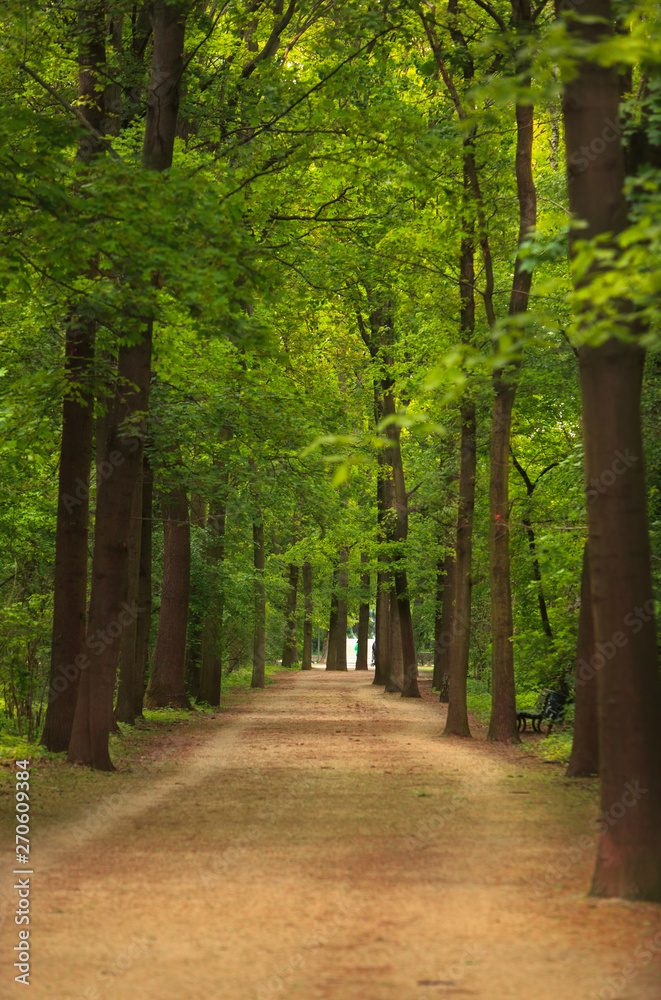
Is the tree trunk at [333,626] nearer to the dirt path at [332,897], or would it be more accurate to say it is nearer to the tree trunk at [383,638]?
the tree trunk at [383,638]

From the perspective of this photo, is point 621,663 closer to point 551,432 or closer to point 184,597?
point 184,597

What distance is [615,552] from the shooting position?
629cm

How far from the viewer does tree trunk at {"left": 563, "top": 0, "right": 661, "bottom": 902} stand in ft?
19.7

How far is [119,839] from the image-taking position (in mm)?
8414

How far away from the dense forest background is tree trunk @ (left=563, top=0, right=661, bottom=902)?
0.02 metres

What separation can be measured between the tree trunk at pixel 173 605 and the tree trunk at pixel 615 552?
15.1 m

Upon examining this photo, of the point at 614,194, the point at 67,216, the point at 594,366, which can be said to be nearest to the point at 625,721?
the point at 594,366

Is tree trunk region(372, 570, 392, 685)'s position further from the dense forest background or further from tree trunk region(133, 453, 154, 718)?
tree trunk region(133, 453, 154, 718)

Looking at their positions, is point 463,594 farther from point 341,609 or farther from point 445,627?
point 341,609

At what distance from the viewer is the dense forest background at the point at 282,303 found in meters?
6.54

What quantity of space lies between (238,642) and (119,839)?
27924mm
